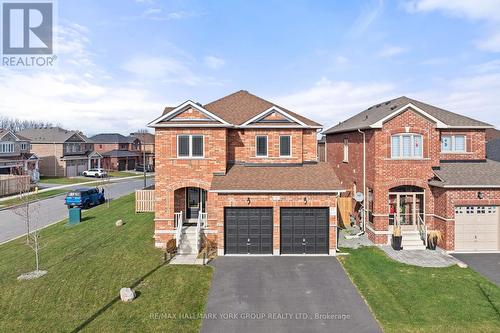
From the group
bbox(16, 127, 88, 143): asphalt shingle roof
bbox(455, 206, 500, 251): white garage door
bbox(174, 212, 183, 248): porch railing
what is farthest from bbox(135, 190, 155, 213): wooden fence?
bbox(16, 127, 88, 143): asphalt shingle roof

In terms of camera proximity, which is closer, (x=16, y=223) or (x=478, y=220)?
(x=478, y=220)

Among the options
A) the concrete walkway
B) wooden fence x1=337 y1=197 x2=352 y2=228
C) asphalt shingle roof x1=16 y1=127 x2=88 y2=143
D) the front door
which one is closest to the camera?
the concrete walkway

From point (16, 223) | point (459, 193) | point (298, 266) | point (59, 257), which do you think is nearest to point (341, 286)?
point (298, 266)

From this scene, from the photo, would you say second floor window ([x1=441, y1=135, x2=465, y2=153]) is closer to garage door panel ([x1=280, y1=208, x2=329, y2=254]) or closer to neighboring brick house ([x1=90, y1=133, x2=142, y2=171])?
garage door panel ([x1=280, y1=208, x2=329, y2=254])

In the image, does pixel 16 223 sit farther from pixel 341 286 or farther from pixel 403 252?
pixel 403 252

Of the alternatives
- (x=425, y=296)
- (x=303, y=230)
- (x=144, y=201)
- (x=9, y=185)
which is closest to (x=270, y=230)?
(x=303, y=230)

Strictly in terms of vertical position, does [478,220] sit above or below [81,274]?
above

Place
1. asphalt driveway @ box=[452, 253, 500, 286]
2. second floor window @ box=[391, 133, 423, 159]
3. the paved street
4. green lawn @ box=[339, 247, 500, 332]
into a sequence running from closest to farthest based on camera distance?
green lawn @ box=[339, 247, 500, 332] < asphalt driveway @ box=[452, 253, 500, 286] < second floor window @ box=[391, 133, 423, 159] < the paved street
